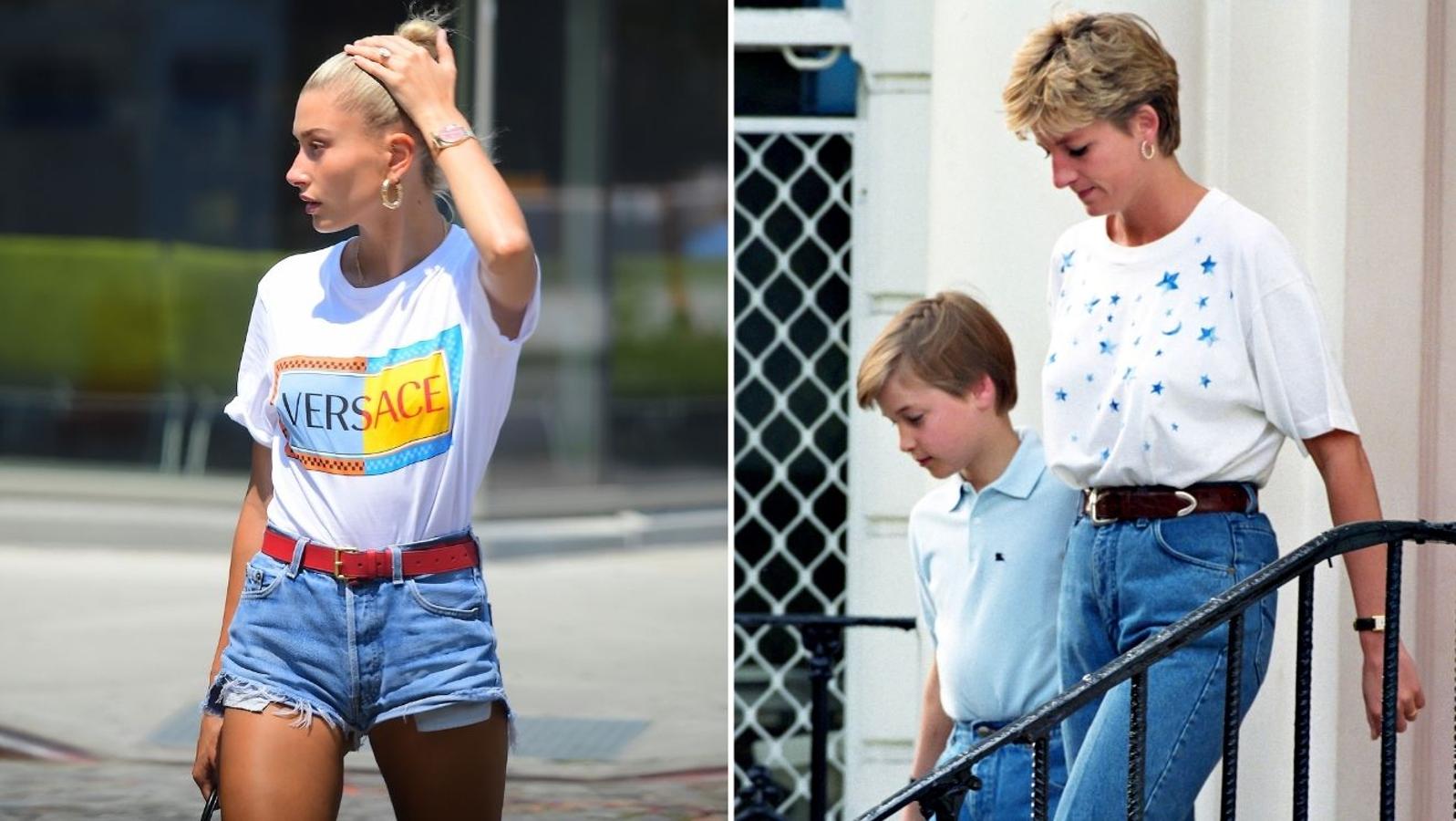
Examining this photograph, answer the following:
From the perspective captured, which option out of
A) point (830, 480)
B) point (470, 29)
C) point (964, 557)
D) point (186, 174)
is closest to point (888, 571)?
point (830, 480)

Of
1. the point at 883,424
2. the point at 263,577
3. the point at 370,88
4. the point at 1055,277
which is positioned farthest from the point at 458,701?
the point at 883,424

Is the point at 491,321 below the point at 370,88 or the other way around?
below

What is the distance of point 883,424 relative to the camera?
5.49 m

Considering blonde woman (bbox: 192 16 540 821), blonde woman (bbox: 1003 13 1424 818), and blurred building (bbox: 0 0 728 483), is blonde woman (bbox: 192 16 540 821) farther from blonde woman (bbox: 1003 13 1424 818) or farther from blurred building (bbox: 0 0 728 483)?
blurred building (bbox: 0 0 728 483)

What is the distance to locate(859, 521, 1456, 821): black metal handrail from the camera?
296 centimetres

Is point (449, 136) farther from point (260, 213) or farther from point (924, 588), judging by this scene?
point (260, 213)

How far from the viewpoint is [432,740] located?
2.79 meters

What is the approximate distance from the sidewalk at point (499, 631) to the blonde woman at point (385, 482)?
3.41 metres

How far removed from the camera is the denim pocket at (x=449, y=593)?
9.08 feet

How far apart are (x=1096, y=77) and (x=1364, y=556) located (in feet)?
2.86

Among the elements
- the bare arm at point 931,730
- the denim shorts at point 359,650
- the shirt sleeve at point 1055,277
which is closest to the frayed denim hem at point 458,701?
the denim shorts at point 359,650

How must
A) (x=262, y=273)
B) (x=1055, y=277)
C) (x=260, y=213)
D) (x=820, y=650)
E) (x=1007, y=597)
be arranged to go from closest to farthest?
(x=1007, y=597), (x=1055, y=277), (x=820, y=650), (x=260, y=213), (x=262, y=273)

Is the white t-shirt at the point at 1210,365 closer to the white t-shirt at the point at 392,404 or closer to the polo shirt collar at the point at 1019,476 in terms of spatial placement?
the polo shirt collar at the point at 1019,476

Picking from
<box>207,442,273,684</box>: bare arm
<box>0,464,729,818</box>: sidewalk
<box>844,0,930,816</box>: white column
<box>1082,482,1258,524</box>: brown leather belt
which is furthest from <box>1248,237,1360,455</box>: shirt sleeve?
<box>0,464,729,818</box>: sidewalk
